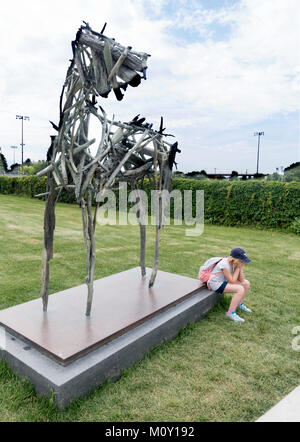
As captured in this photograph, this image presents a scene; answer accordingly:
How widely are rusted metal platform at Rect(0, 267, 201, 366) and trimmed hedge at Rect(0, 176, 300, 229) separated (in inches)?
312

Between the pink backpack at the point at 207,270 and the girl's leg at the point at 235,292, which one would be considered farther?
the pink backpack at the point at 207,270

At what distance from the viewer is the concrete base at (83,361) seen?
2.21 m

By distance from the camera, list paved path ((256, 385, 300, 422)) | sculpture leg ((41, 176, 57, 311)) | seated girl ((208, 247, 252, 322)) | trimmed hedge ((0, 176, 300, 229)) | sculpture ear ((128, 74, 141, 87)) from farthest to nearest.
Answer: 1. trimmed hedge ((0, 176, 300, 229))
2. seated girl ((208, 247, 252, 322))
3. sculpture leg ((41, 176, 57, 311))
4. sculpture ear ((128, 74, 141, 87))
5. paved path ((256, 385, 300, 422))

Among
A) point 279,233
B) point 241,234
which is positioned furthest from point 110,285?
point 279,233

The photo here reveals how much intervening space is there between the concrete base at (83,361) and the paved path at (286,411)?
1128mm

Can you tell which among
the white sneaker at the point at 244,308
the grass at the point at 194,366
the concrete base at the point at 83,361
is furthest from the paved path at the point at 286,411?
the white sneaker at the point at 244,308

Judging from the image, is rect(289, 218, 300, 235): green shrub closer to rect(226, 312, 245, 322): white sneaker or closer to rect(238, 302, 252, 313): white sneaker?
rect(238, 302, 252, 313): white sneaker

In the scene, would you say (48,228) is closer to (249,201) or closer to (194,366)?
(194,366)

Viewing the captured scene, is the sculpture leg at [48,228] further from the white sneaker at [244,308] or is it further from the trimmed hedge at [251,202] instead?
the trimmed hedge at [251,202]

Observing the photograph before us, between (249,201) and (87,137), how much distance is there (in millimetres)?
9618

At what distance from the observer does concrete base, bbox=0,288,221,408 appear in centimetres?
221

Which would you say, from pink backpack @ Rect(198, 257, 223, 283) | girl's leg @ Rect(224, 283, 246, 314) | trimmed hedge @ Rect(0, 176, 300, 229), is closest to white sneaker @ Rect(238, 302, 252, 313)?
girl's leg @ Rect(224, 283, 246, 314)

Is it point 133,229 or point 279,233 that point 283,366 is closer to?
point 133,229
